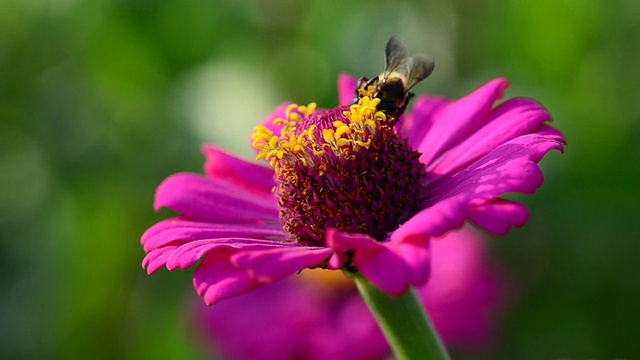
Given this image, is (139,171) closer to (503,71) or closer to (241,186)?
(503,71)

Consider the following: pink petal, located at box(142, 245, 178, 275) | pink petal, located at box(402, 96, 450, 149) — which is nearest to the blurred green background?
pink petal, located at box(402, 96, 450, 149)

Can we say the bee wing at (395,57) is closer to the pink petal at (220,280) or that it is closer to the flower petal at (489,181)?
the flower petal at (489,181)

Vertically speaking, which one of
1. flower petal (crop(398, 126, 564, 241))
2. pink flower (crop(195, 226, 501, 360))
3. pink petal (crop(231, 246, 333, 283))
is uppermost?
pink petal (crop(231, 246, 333, 283))

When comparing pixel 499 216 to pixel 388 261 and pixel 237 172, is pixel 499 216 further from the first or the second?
pixel 237 172

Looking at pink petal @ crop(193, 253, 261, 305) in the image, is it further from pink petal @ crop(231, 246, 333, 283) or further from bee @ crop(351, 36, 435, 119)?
A: bee @ crop(351, 36, 435, 119)

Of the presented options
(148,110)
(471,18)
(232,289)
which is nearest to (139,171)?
(148,110)
